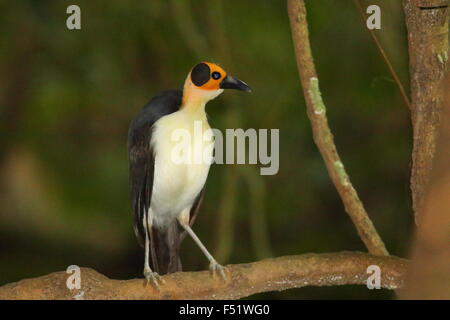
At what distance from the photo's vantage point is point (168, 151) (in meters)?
2.24

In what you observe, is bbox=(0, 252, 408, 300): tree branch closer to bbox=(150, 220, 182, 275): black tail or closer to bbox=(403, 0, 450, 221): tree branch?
bbox=(403, 0, 450, 221): tree branch

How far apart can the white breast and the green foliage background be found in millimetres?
496

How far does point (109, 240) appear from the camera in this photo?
11.5ft

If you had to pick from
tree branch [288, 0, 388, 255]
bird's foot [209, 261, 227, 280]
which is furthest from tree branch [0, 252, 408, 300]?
tree branch [288, 0, 388, 255]

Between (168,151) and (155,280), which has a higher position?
(168,151)

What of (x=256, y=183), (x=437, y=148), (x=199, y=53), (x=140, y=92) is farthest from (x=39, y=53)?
(x=437, y=148)

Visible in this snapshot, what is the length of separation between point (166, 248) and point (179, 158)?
0.28 meters

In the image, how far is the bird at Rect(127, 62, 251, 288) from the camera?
2.22 m

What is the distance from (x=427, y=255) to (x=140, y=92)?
2397 millimetres

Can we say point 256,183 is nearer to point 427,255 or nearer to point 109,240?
point 109,240

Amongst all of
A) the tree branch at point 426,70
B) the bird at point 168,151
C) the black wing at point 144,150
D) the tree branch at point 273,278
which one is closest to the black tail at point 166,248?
the bird at point 168,151

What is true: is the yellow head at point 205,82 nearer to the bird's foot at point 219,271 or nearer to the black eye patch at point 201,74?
the black eye patch at point 201,74

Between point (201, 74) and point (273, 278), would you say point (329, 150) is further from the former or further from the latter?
point (201, 74)

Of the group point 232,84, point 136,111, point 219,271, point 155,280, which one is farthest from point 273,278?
point 136,111
